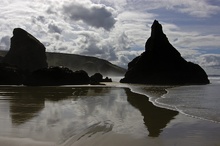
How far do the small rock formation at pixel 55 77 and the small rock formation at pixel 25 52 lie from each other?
40.6 metres

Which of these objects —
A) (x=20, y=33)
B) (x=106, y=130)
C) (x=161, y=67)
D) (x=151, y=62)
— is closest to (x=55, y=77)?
(x=151, y=62)

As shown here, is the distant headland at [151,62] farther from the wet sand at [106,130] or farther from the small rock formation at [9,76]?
the wet sand at [106,130]

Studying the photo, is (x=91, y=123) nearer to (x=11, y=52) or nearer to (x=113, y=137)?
(x=113, y=137)

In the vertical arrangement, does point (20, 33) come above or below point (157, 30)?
below

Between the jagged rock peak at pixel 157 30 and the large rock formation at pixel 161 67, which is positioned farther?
the jagged rock peak at pixel 157 30

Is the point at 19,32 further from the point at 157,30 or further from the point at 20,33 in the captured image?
the point at 157,30

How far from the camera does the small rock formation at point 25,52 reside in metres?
114

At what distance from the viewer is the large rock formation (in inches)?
3970

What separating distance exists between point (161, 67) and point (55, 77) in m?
44.1

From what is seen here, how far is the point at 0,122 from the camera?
1589 cm

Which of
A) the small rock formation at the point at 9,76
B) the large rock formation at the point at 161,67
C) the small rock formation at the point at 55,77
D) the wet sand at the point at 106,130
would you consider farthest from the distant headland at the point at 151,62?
the wet sand at the point at 106,130

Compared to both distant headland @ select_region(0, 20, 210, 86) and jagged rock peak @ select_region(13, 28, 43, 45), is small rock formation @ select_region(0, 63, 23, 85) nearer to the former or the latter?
distant headland @ select_region(0, 20, 210, 86)

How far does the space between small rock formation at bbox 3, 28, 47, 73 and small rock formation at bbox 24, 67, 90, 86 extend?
4060cm

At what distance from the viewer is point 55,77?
7394 centimetres
